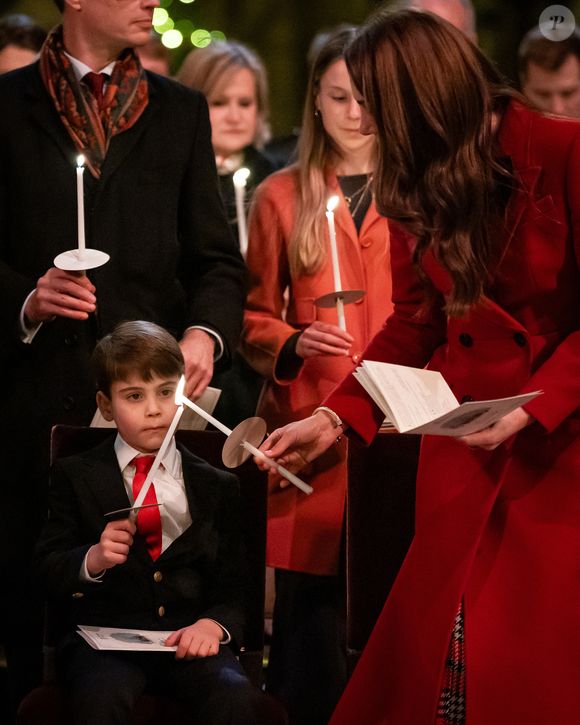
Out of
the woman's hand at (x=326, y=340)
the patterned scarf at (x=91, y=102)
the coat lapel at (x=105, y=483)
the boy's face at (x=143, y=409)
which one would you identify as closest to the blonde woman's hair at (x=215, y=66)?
the patterned scarf at (x=91, y=102)

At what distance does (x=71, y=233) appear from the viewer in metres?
3.16

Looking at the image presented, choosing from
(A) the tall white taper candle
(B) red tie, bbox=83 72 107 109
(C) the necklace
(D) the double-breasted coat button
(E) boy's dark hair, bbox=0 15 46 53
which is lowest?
(A) the tall white taper candle

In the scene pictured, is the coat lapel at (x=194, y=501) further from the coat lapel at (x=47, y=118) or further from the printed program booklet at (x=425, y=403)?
the coat lapel at (x=47, y=118)

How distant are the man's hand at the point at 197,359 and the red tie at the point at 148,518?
246 mm

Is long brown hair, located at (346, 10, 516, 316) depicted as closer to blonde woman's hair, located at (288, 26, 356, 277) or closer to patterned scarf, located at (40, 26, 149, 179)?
patterned scarf, located at (40, 26, 149, 179)

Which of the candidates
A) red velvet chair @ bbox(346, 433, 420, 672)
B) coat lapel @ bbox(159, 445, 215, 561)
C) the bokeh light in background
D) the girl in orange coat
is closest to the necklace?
the girl in orange coat

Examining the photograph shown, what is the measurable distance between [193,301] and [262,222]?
50 centimetres

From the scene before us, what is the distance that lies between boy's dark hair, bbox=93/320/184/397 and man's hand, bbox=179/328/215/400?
0.52 ft

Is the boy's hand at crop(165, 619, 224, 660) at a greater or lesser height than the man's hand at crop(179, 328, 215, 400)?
lesser

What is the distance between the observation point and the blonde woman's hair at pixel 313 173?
3576 millimetres

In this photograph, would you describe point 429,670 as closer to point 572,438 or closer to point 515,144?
point 572,438

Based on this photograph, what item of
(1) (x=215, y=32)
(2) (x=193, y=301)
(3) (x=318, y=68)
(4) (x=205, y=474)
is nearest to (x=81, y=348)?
(2) (x=193, y=301)

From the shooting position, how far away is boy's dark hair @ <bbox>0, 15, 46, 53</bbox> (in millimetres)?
4625

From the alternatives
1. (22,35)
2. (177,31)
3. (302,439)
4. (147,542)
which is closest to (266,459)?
(302,439)
